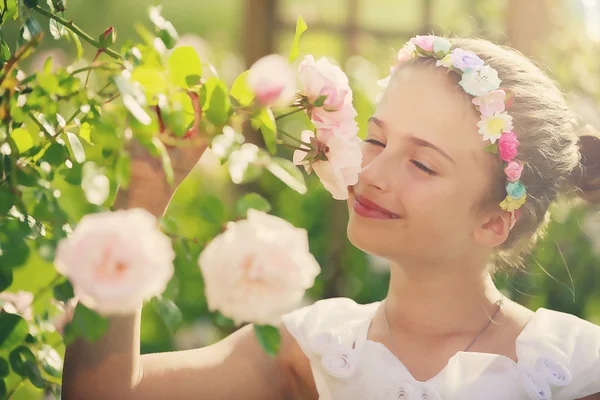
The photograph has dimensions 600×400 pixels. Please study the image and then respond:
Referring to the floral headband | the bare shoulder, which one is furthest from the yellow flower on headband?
the bare shoulder

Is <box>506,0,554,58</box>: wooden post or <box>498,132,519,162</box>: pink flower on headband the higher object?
<box>498,132,519,162</box>: pink flower on headband

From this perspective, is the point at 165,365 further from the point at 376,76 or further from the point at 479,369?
the point at 376,76

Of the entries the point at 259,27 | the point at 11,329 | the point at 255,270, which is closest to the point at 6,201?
the point at 11,329

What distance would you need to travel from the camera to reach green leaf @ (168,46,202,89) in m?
0.90

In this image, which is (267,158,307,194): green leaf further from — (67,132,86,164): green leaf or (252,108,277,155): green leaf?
(67,132,86,164): green leaf

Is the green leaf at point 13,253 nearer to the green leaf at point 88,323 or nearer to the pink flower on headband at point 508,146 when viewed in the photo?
the green leaf at point 88,323

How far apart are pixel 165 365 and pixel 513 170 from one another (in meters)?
0.80

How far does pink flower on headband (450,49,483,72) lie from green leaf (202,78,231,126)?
82 centimetres

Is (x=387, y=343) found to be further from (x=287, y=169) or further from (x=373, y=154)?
(x=287, y=169)

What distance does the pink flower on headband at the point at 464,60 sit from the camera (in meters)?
1.59

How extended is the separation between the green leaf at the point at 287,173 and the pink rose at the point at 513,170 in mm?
802

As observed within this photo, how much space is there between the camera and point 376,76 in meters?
3.31

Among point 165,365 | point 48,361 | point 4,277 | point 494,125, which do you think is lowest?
point 165,365

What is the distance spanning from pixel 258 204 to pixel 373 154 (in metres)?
0.73
